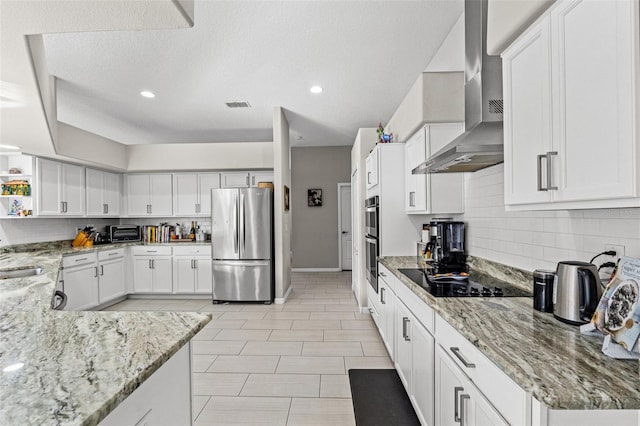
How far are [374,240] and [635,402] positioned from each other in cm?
286

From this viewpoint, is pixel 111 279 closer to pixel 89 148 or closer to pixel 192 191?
pixel 192 191

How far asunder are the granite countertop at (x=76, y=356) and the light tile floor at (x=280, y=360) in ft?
4.03

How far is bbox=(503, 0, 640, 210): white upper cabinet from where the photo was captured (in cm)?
93

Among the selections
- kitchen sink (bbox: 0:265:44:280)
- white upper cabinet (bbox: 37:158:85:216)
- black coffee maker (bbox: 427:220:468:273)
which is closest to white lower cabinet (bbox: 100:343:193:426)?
black coffee maker (bbox: 427:220:468:273)

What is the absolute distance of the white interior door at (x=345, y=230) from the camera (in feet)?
25.0

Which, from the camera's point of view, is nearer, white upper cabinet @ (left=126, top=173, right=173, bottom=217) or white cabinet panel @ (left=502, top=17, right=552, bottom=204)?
white cabinet panel @ (left=502, top=17, right=552, bottom=204)

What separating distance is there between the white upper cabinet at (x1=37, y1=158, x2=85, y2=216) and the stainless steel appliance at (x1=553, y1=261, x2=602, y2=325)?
533 centimetres

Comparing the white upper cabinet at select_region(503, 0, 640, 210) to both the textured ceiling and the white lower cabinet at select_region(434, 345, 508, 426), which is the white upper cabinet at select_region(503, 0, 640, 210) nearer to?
the white lower cabinet at select_region(434, 345, 508, 426)

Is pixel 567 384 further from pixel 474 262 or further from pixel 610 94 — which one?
pixel 474 262

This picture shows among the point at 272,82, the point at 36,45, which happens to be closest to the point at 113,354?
the point at 36,45

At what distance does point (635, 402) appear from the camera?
79 cm

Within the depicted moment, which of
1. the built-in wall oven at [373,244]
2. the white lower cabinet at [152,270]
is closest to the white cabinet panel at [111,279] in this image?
the white lower cabinet at [152,270]

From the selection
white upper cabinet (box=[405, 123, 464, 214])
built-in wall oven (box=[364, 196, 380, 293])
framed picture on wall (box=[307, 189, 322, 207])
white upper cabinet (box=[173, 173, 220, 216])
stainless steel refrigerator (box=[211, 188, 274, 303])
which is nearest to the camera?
white upper cabinet (box=[405, 123, 464, 214])

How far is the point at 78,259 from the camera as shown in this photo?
433 cm
